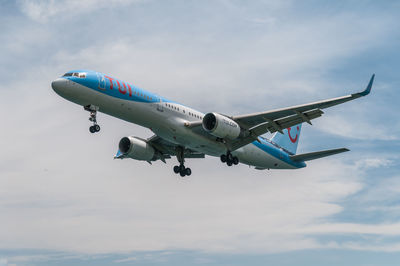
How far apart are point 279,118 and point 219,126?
4.40 meters

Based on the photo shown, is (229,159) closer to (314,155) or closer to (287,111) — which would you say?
(287,111)

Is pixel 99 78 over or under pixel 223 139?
over

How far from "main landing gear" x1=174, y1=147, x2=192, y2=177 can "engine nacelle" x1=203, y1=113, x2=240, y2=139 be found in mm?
6796

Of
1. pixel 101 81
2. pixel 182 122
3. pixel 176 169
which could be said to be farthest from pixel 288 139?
pixel 101 81

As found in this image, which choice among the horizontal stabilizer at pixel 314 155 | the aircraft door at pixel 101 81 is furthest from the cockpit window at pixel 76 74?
the horizontal stabilizer at pixel 314 155

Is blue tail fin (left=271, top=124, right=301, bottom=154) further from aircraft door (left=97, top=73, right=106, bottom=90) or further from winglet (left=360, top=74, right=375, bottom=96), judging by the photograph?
aircraft door (left=97, top=73, right=106, bottom=90)

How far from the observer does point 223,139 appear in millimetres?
37531

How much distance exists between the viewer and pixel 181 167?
42.4m

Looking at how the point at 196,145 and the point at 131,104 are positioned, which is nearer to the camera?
the point at 131,104

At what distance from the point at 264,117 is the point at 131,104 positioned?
949 cm

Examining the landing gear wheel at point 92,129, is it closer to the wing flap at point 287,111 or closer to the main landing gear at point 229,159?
the wing flap at point 287,111

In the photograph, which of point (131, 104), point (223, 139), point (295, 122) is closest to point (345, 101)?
point (295, 122)

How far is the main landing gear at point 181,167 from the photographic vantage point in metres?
42.0

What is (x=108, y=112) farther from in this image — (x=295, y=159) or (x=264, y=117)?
(x=295, y=159)
